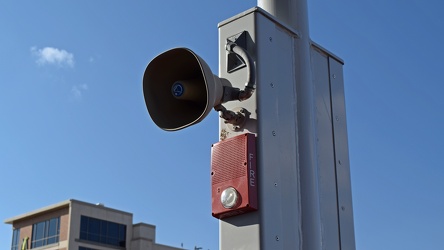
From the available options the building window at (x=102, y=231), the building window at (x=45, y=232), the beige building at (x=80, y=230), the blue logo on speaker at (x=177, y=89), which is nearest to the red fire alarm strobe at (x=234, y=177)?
the blue logo on speaker at (x=177, y=89)

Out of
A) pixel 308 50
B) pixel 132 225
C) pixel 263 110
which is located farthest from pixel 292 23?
pixel 132 225

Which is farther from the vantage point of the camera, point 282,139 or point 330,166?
point 330,166

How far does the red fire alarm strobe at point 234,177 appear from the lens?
144 inches

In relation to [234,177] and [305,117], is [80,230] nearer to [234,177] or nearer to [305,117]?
[305,117]

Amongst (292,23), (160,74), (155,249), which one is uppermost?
(155,249)

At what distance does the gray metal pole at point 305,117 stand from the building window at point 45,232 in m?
50.2

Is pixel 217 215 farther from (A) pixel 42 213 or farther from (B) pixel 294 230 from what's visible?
(A) pixel 42 213

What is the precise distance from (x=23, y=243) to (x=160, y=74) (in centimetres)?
5444

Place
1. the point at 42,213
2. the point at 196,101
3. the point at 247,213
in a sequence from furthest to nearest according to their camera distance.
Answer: the point at 42,213
the point at 196,101
the point at 247,213

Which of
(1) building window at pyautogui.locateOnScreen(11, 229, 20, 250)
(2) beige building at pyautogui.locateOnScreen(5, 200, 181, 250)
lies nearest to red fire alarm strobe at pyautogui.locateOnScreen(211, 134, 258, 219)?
(2) beige building at pyautogui.locateOnScreen(5, 200, 181, 250)

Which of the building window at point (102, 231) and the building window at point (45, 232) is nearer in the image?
the building window at point (102, 231)

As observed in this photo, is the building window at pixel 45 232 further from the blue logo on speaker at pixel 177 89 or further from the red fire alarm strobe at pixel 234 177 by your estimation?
the red fire alarm strobe at pixel 234 177

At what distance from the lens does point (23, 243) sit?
56000mm

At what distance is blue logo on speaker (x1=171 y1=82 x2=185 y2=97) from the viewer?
13.0ft
